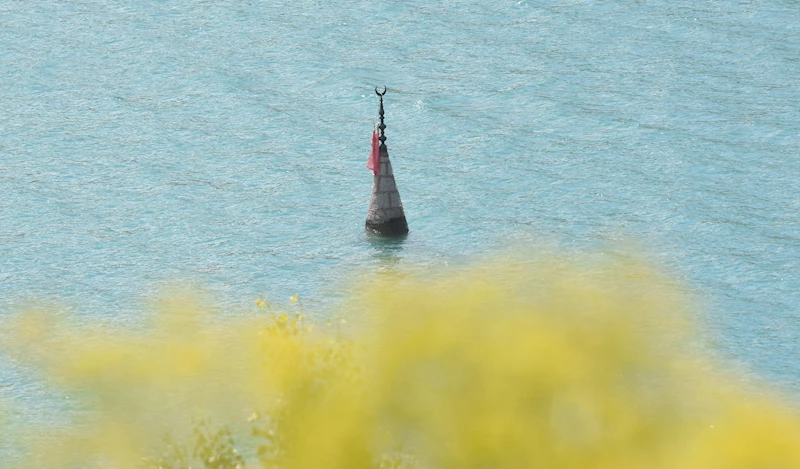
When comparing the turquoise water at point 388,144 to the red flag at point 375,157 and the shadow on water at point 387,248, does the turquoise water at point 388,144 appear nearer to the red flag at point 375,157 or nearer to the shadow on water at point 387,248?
the shadow on water at point 387,248

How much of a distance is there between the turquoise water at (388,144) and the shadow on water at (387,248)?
10 cm

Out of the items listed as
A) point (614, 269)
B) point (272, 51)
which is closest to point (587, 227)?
point (614, 269)

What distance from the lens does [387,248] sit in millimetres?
47656

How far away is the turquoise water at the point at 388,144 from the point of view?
1826 inches

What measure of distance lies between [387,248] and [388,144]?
10.7 meters

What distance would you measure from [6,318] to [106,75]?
26.6 meters

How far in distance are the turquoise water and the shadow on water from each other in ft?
0.34

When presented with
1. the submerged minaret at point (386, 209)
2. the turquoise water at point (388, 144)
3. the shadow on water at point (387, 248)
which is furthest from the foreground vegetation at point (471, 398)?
the submerged minaret at point (386, 209)

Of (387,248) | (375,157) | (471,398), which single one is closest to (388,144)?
(387,248)

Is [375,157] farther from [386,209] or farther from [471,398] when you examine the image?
[471,398]

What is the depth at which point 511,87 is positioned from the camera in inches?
2485

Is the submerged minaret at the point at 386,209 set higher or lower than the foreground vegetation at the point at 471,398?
lower

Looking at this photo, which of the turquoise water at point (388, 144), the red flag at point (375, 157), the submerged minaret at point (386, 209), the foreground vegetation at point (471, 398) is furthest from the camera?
the submerged minaret at point (386, 209)

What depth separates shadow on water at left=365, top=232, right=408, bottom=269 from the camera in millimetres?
46562
